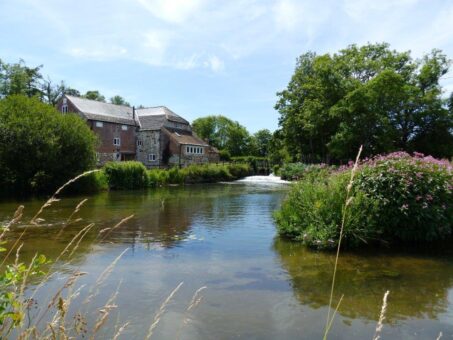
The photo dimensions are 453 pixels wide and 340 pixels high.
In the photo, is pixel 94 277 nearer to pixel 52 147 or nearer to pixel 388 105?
pixel 52 147

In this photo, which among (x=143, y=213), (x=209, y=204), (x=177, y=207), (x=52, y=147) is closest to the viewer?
(x=143, y=213)

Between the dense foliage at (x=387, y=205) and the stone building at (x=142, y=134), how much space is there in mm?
40984

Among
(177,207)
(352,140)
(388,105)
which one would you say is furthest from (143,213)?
(388,105)

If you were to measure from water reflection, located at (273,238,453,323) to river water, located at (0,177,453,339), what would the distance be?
19 mm

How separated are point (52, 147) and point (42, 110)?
305cm

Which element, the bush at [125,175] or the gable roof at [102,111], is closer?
the bush at [125,175]

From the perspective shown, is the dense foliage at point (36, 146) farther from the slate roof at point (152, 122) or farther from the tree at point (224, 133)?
the tree at point (224, 133)

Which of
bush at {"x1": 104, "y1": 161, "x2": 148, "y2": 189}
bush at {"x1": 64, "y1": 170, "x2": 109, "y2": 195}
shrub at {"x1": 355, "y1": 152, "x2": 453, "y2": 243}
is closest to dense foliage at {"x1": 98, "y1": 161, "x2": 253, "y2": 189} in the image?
bush at {"x1": 104, "y1": 161, "x2": 148, "y2": 189}

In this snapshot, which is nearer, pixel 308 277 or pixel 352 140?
pixel 308 277

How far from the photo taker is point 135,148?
53.8m

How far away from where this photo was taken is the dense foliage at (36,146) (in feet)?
84.6

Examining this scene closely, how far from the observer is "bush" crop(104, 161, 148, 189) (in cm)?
3238

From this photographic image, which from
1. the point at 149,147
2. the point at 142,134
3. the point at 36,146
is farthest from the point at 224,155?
the point at 36,146

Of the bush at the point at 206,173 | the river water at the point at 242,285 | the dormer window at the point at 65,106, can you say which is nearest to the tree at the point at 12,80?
the dormer window at the point at 65,106
